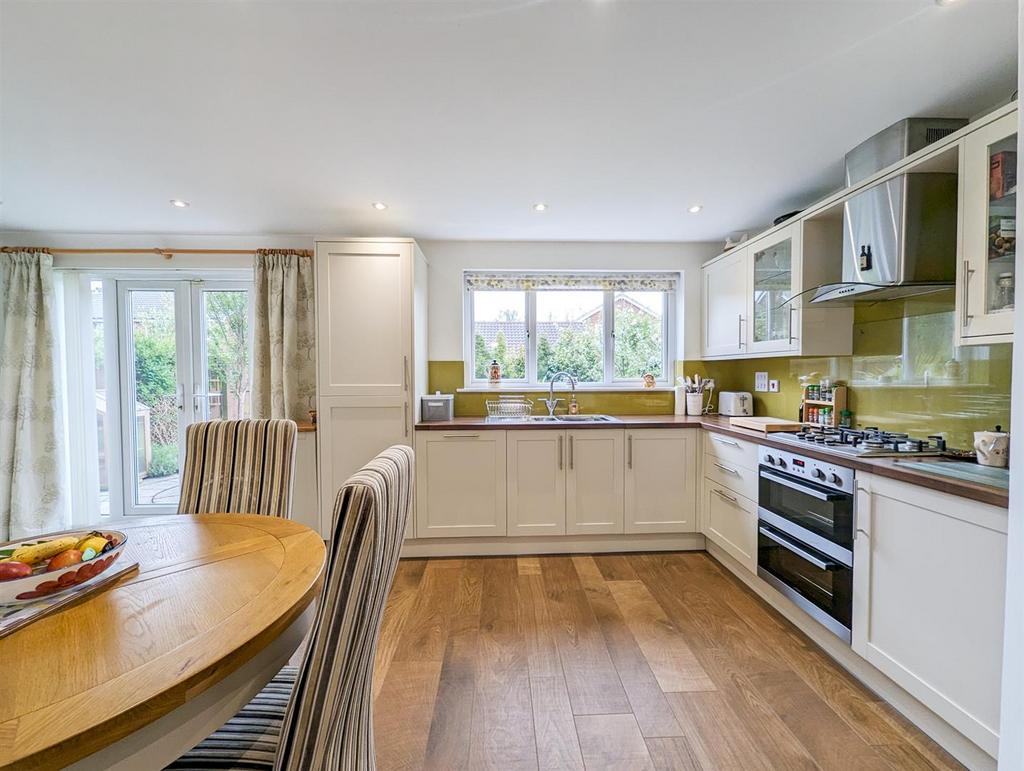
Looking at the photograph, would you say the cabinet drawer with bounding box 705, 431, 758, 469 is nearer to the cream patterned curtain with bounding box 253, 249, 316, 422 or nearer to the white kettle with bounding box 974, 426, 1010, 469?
the white kettle with bounding box 974, 426, 1010, 469

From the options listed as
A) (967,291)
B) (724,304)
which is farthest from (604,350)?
(967,291)

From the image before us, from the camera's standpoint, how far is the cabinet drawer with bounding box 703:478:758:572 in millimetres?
2297

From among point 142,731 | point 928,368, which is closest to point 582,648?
point 142,731

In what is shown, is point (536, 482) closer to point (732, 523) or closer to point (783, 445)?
point (732, 523)

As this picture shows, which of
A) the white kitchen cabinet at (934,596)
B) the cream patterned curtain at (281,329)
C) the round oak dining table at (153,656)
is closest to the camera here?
the round oak dining table at (153,656)

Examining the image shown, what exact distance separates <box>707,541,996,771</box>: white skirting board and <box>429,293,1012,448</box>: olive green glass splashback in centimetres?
102

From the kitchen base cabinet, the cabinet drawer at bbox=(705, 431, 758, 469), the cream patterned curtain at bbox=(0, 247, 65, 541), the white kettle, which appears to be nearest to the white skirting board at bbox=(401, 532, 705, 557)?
the kitchen base cabinet

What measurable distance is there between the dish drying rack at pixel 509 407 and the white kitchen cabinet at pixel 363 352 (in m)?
0.71

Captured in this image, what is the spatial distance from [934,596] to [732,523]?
115 cm

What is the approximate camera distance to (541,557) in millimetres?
2861

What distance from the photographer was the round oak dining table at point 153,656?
1.91ft

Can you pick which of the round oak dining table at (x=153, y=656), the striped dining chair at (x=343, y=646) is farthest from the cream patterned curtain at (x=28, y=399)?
the striped dining chair at (x=343, y=646)

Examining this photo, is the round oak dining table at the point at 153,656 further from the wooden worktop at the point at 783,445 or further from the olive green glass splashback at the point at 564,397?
the olive green glass splashback at the point at 564,397

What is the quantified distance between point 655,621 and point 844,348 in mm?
1831
